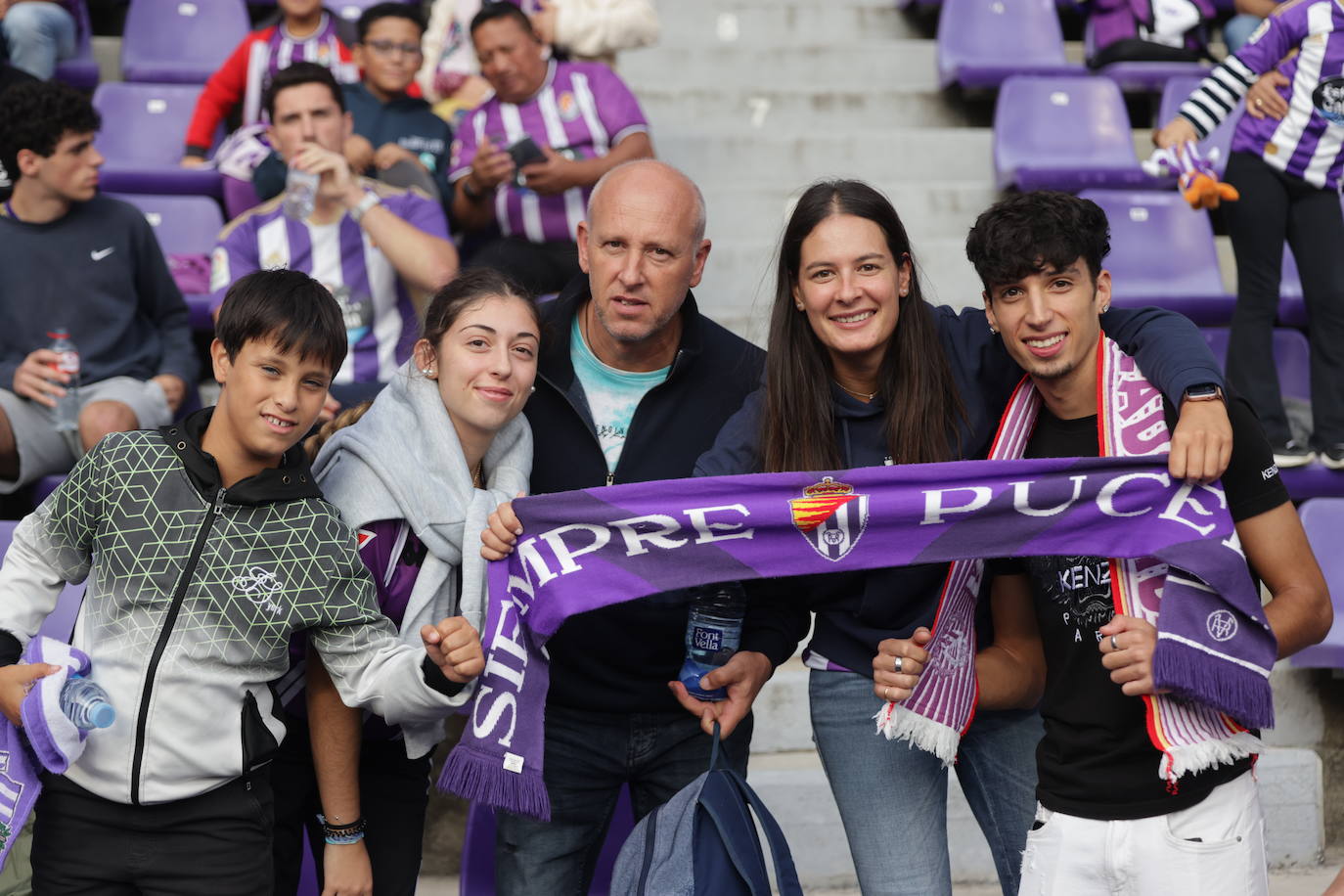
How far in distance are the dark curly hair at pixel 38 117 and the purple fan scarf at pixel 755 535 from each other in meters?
2.39

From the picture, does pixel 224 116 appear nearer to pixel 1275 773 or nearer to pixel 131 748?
pixel 131 748

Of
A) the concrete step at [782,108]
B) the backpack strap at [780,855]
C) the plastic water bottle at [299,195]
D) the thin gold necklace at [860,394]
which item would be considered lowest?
the backpack strap at [780,855]

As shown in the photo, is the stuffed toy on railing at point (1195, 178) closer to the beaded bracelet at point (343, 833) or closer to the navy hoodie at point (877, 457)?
the navy hoodie at point (877, 457)

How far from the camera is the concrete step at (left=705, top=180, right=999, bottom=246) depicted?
5.19m

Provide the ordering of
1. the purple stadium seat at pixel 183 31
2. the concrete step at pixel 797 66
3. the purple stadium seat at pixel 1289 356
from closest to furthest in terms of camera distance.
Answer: the purple stadium seat at pixel 1289 356 → the purple stadium seat at pixel 183 31 → the concrete step at pixel 797 66

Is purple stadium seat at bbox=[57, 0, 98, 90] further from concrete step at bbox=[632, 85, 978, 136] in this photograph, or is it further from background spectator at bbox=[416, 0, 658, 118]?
concrete step at bbox=[632, 85, 978, 136]

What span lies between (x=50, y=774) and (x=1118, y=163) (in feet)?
15.0

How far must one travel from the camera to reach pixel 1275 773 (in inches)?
130

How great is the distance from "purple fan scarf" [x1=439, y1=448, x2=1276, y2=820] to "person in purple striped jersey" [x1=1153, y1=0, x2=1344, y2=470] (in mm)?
2207

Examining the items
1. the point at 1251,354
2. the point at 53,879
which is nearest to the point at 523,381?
the point at 53,879

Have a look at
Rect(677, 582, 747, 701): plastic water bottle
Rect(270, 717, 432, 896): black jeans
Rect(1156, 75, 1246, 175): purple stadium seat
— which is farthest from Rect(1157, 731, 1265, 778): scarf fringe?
Rect(1156, 75, 1246, 175): purple stadium seat

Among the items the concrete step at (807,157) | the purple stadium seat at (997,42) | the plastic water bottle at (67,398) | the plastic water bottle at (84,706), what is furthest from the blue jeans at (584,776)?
the purple stadium seat at (997,42)

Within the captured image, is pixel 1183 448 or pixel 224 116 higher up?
pixel 224 116

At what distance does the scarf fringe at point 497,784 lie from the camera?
2.26 m
